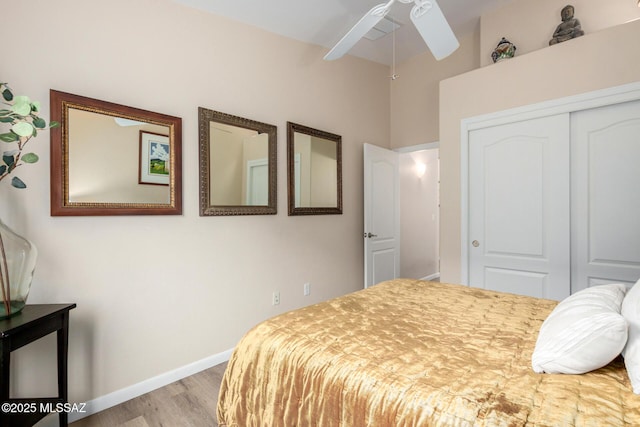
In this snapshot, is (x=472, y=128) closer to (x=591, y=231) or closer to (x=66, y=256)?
(x=591, y=231)

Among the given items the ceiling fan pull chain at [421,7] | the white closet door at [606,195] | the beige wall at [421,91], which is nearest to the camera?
the ceiling fan pull chain at [421,7]

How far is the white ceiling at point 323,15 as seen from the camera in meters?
2.56

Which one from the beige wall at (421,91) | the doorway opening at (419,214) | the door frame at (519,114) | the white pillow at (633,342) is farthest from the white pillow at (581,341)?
Result: the doorway opening at (419,214)

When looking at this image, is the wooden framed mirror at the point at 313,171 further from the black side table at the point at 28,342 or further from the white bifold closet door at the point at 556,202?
the black side table at the point at 28,342

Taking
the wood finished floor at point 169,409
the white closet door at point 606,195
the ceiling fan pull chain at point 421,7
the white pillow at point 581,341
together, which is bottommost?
the wood finished floor at point 169,409

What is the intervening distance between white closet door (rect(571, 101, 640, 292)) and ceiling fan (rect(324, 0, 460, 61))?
138 cm

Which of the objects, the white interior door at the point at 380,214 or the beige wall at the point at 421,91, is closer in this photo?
the beige wall at the point at 421,91

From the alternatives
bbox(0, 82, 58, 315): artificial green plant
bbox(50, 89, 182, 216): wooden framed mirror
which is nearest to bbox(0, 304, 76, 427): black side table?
bbox(0, 82, 58, 315): artificial green plant

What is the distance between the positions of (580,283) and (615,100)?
1365mm

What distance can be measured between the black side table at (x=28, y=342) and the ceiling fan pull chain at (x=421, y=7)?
8.01ft

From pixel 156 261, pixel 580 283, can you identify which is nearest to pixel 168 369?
pixel 156 261

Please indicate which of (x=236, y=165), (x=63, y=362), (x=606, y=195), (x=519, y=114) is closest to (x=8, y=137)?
(x=63, y=362)

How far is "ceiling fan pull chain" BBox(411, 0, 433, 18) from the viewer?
5.23ft

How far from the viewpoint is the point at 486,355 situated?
110 cm
